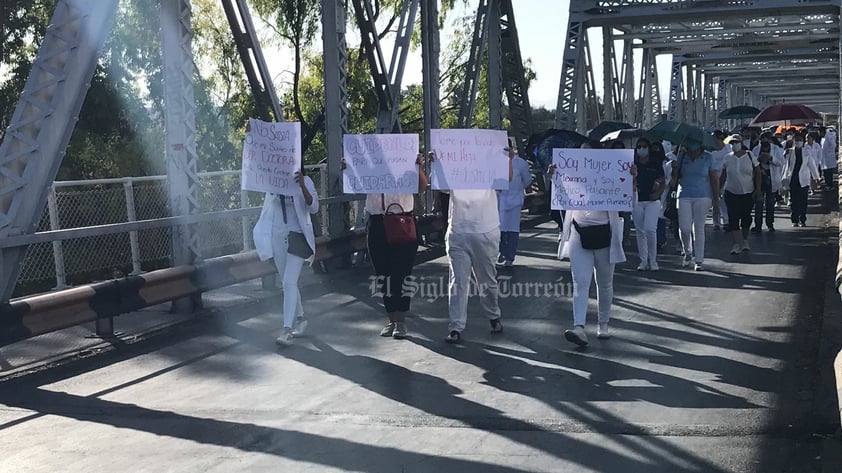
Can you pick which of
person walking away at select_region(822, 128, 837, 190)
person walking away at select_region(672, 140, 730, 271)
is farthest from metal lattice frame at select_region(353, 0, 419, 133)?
person walking away at select_region(822, 128, 837, 190)

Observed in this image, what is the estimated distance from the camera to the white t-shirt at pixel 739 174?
16562 millimetres

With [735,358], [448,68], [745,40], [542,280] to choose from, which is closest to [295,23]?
[448,68]

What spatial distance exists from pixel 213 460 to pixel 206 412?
1.19 metres

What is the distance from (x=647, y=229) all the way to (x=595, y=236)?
18.0ft

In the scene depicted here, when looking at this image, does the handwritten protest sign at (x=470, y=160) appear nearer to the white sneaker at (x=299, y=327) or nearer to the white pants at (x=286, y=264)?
the white pants at (x=286, y=264)

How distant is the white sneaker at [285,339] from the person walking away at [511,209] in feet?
19.3

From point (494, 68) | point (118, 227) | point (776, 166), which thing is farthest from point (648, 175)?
point (494, 68)

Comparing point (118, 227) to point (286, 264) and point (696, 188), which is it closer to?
point (286, 264)

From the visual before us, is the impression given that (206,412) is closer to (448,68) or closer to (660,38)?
(660,38)

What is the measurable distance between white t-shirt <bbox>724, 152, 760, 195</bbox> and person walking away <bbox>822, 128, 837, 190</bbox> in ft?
46.2

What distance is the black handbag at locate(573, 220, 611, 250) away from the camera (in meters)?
9.36

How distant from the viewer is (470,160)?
974 centimetres

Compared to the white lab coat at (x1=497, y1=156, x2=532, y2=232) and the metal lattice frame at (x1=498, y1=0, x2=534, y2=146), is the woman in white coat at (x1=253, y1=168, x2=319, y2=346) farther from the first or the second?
the metal lattice frame at (x1=498, y1=0, x2=534, y2=146)

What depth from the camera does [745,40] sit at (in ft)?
138
